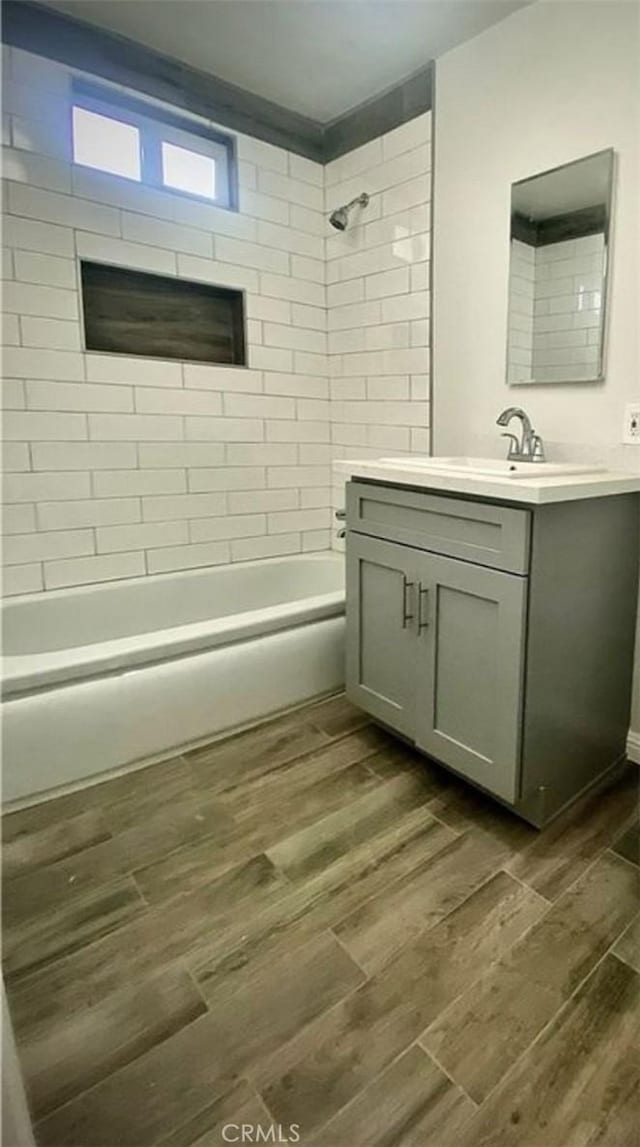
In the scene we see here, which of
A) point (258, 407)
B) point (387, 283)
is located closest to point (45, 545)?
point (258, 407)

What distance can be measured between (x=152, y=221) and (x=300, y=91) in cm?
85

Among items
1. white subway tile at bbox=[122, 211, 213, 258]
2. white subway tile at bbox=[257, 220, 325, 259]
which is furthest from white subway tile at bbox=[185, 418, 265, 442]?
white subway tile at bbox=[257, 220, 325, 259]

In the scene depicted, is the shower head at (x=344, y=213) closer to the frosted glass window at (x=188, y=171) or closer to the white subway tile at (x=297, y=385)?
the frosted glass window at (x=188, y=171)

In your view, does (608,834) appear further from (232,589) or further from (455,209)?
(455,209)

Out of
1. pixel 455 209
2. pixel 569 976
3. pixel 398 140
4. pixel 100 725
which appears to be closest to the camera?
pixel 569 976

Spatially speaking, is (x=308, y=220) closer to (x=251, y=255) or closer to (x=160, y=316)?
(x=251, y=255)

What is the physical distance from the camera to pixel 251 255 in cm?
262

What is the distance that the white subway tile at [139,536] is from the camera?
7.85ft

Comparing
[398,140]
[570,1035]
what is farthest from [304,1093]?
[398,140]

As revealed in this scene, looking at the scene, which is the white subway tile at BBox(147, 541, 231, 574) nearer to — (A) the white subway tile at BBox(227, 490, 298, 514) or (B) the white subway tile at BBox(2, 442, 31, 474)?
(A) the white subway tile at BBox(227, 490, 298, 514)

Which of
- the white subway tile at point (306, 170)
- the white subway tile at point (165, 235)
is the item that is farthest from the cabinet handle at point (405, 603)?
the white subway tile at point (306, 170)

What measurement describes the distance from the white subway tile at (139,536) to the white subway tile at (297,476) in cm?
52

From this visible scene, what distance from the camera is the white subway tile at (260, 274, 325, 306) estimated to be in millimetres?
2691

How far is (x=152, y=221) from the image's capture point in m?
2.32
